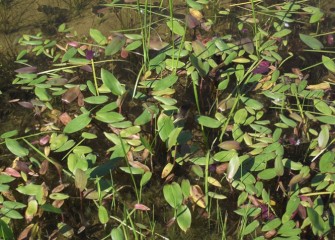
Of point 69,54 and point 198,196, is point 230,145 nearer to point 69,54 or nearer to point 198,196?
point 198,196

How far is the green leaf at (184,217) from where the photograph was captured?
1742 mm

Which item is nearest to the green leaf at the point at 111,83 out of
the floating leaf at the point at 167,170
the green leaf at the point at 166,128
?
the green leaf at the point at 166,128

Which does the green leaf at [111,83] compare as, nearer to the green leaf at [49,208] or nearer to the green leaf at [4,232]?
the green leaf at [49,208]

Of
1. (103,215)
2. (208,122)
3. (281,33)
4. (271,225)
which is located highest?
(281,33)

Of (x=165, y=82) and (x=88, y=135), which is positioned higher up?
(x=165, y=82)

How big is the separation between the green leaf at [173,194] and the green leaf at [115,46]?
72 cm

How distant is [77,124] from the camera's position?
198cm

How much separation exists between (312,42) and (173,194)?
115 centimetres

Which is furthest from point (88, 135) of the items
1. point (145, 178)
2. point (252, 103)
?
point (252, 103)

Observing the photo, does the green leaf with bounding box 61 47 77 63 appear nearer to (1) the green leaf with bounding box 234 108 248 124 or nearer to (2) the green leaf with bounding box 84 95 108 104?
(2) the green leaf with bounding box 84 95 108 104

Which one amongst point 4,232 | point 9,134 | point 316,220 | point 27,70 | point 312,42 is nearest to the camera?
point 4,232

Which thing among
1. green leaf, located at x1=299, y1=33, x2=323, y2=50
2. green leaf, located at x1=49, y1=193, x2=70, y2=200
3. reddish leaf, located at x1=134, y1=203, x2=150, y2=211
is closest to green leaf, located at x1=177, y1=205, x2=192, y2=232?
reddish leaf, located at x1=134, y1=203, x2=150, y2=211

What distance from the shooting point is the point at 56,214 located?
6.14 feet

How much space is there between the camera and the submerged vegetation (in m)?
1.83
